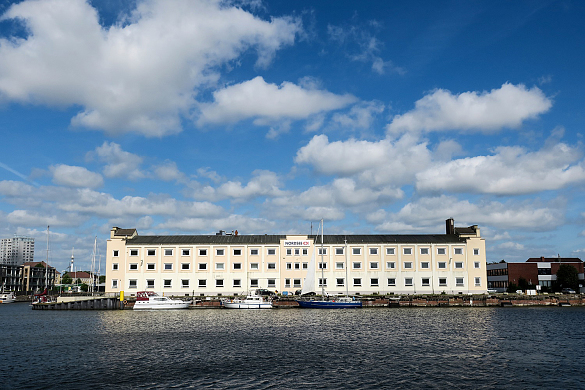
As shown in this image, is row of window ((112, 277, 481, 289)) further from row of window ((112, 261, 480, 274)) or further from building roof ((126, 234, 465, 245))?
building roof ((126, 234, 465, 245))

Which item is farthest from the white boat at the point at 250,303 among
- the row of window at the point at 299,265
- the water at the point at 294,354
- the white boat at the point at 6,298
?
the white boat at the point at 6,298

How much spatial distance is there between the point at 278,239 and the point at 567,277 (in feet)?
315

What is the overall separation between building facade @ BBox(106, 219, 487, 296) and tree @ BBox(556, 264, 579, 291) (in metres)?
56.8

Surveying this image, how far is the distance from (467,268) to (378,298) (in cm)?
2497

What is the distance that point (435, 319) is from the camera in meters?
72.9

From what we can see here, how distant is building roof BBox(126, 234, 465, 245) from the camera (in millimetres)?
113188

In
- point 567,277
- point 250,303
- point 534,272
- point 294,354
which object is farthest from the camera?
point 534,272

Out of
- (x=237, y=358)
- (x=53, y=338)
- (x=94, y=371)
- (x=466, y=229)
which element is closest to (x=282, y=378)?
(x=237, y=358)

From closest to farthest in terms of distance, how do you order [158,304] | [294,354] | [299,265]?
[294,354]
[158,304]
[299,265]

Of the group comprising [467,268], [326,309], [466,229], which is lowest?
[326,309]

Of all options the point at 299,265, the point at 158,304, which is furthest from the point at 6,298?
the point at 299,265

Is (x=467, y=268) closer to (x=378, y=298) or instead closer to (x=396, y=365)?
(x=378, y=298)

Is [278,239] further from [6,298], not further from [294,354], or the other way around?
[6,298]

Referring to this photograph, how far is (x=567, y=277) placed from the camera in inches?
5989
